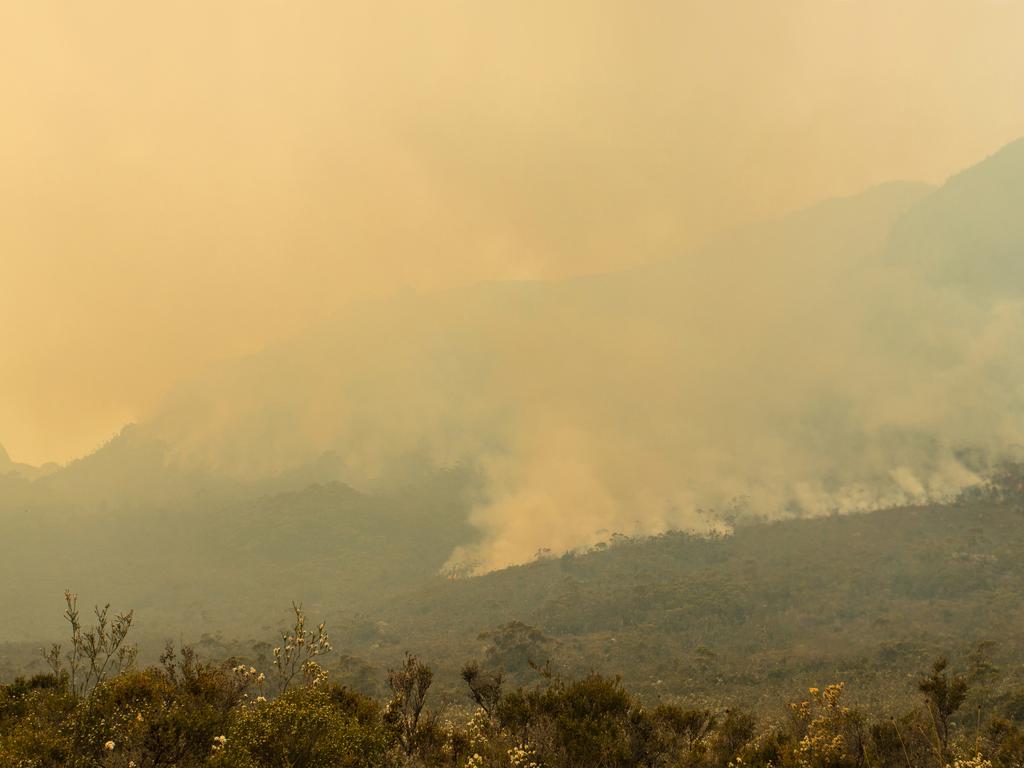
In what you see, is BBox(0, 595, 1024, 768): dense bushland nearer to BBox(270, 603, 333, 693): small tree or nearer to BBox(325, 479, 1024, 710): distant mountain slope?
BBox(270, 603, 333, 693): small tree

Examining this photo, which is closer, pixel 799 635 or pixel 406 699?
pixel 406 699

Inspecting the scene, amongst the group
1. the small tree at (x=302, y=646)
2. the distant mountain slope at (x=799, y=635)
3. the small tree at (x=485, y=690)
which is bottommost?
the distant mountain slope at (x=799, y=635)

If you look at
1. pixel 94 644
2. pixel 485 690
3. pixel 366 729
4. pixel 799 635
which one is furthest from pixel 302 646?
pixel 799 635

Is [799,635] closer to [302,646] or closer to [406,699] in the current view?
[406,699]

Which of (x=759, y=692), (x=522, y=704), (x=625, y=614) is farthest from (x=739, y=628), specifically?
(x=522, y=704)

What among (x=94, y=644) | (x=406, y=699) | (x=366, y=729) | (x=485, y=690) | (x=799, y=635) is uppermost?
(x=94, y=644)

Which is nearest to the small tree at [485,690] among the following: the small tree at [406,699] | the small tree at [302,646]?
the small tree at [406,699]

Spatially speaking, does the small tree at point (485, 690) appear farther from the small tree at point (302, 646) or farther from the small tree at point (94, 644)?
the small tree at point (94, 644)

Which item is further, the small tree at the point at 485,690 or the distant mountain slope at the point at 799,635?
the distant mountain slope at the point at 799,635

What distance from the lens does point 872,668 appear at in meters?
115

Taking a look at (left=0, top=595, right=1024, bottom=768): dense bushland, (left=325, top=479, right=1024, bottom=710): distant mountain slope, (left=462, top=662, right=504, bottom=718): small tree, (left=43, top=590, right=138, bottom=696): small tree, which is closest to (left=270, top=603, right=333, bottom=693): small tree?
(left=0, top=595, right=1024, bottom=768): dense bushland

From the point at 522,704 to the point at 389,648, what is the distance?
167 m

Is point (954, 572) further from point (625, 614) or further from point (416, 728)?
point (416, 728)

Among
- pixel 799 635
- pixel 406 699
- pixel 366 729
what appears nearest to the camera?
pixel 366 729
